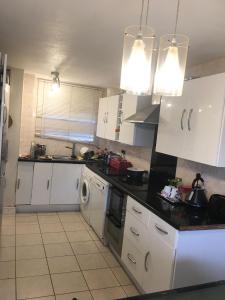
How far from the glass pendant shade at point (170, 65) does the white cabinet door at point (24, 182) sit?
132 inches

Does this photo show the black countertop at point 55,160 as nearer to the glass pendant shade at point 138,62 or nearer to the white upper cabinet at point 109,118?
the white upper cabinet at point 109,118

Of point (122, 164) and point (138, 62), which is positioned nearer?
point (138, 62)

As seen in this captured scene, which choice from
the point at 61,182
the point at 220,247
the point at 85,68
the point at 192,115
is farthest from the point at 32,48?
the point at 220,247

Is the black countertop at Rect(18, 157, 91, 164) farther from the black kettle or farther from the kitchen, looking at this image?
the black kettle

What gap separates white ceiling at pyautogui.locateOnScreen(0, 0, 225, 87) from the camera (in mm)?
1626

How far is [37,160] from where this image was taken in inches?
166

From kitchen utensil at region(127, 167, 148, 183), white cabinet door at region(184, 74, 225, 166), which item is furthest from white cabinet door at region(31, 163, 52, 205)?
white cabinet door at region(184, 74, 225, 166)

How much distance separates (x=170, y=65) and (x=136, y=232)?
178cm

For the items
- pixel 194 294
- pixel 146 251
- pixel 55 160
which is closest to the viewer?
pixel 194 294

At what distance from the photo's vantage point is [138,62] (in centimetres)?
118

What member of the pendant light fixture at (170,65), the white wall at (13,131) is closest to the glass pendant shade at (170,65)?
the pendant light fixture at (170,65)

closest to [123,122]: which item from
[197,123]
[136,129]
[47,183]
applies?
[136,129]

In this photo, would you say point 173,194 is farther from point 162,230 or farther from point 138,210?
point 162,230

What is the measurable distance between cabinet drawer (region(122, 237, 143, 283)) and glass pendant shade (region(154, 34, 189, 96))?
1724 millimetres
